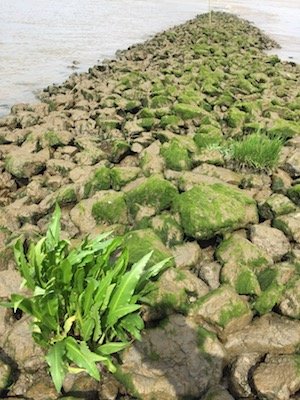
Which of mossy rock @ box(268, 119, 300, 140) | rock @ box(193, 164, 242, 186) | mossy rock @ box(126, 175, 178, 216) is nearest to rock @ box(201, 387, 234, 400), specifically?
mossy rock @ box(126, 175, 178, 216)

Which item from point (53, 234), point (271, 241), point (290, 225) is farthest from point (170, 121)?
point (53, 234)

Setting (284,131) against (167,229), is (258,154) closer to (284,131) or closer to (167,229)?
(284,131)

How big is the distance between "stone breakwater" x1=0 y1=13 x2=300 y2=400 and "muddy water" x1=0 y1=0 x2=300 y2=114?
6.43 metres

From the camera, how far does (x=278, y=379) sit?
3.46m

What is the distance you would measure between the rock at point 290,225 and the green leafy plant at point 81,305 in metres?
1.96

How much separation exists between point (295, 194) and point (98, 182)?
251 cm

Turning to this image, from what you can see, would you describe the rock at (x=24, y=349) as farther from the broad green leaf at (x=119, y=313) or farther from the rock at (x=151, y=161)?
the rock at (x=151, y=161)

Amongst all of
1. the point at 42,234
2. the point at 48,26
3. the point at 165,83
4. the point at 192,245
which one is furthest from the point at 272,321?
the point at 48,26

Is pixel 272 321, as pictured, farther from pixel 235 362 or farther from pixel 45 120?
pixel 45 120

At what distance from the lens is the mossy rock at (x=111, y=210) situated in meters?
5.46

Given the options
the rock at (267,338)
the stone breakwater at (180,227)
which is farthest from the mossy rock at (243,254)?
the rock at (267,338)

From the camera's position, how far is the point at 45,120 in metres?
10.2

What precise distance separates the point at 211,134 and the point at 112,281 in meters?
4.31

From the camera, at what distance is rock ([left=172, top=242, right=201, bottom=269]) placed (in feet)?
15.6
